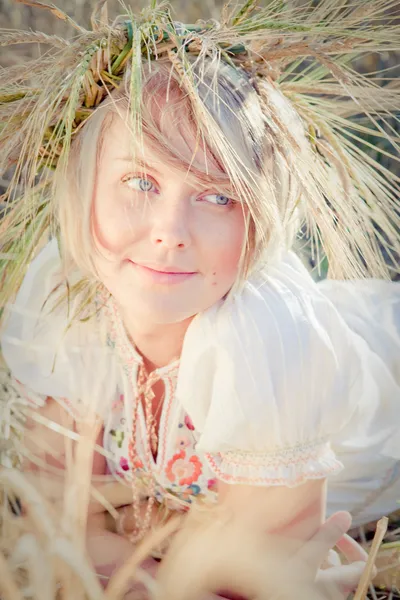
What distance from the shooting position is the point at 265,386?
3.08 feet

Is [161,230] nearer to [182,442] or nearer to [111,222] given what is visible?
[111,222]

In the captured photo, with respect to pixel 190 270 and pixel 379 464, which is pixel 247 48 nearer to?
pixel 190 270

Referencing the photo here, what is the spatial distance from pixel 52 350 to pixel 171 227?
385 millimetres

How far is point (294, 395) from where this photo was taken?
95 centimetres

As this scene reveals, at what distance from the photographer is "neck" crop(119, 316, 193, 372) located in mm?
1029

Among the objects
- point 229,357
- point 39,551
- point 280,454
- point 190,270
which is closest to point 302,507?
point 280,454

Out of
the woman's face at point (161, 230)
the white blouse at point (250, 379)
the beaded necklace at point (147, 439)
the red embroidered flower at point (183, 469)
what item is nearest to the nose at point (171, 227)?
the woman's face at point (161, 230)

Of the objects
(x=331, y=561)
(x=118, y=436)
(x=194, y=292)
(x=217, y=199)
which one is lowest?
(x=331, y=561)

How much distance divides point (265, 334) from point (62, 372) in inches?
13.7

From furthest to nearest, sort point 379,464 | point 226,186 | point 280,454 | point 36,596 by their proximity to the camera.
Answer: point 379,464 < point 280,454 < point 226,186 < point 36,596

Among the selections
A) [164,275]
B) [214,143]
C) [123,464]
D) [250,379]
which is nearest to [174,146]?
[214,143]

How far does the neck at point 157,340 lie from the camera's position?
1.03 meters

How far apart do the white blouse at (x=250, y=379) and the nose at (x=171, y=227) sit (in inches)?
5.9

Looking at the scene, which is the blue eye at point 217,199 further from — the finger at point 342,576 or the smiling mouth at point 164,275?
the finger at point 342,576
